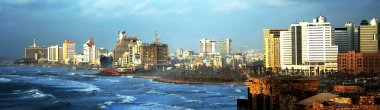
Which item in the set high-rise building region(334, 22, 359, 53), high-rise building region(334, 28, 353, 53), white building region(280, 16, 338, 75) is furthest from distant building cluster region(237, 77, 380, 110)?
high-rise building region(334, 28, 353, 53)

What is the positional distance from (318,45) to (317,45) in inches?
9.8

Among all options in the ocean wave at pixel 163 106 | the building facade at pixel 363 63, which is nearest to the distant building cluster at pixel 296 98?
the ocean wave at pixel 163 106

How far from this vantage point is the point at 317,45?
112 metres

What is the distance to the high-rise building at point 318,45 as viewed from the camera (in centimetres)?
10994

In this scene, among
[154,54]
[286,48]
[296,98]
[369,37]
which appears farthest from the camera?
[154,54]

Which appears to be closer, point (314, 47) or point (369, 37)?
point (314, 47)

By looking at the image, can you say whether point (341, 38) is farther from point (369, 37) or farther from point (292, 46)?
point (292, 46)

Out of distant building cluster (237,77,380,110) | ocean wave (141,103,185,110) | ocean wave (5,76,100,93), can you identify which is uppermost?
distant building cluster (237,77,380,110)

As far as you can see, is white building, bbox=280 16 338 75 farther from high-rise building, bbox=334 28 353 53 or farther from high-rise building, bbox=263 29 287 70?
high-rise building, bbox=263 29 287 70

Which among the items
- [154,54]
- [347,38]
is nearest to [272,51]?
[347,38]

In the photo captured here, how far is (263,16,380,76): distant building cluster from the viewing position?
354 feet

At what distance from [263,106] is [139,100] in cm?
4844

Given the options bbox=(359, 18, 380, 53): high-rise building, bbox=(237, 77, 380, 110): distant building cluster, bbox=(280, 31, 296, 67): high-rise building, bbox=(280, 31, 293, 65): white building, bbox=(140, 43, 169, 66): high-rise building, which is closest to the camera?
bbox=(237, 77, 380, 110): distant building cluster

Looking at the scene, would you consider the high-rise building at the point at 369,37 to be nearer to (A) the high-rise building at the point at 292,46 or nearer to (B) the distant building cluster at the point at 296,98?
(A) the high-rise building at the point at 292,46
